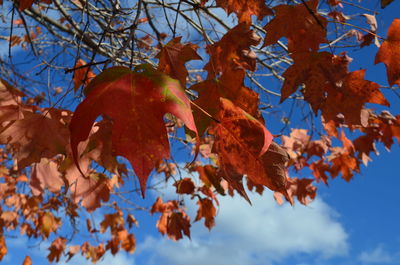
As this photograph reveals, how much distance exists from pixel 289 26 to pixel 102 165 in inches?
38.2

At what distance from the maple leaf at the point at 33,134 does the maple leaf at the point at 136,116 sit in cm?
62

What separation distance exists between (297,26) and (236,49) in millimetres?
257

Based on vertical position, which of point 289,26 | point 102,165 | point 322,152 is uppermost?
point 322,152

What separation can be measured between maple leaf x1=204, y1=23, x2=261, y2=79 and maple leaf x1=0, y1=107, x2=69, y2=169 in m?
0.65

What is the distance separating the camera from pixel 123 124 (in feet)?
2.45

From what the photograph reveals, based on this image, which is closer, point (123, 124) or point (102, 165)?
point (123, 124)

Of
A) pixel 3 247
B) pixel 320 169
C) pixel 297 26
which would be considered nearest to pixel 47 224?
pixel 3 247

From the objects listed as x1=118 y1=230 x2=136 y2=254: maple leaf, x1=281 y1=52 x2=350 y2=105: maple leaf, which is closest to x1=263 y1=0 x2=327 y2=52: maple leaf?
x1=281 y1=52 x2=350 y2=105: maple leaf

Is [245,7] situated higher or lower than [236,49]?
higher

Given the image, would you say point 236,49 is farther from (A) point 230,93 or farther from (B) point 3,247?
(B) point 3,247

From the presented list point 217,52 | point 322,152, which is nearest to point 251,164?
point 217,52

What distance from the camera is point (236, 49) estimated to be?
152cm

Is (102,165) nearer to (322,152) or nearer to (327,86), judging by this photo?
(327,86)

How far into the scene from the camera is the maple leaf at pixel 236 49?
4.94 ft
